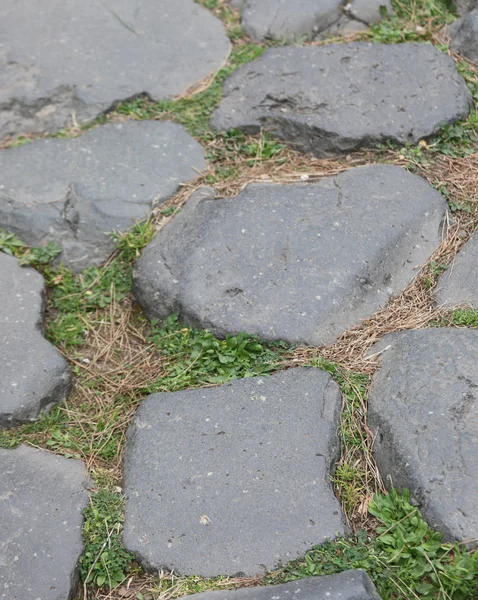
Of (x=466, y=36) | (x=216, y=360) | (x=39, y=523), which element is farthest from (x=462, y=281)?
(x=39, y=523)

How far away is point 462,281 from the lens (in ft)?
8.84

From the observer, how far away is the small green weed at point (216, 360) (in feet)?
8.38

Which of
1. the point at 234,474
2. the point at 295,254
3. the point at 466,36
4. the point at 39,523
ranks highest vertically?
the point at 466,36

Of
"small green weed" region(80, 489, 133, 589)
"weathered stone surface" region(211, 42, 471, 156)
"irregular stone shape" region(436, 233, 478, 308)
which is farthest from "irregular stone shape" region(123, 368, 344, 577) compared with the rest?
"weathered stone surface" region(211, 42, 471, 156)

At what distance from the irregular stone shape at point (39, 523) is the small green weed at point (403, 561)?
604mm

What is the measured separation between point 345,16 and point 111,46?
1176 millimetres

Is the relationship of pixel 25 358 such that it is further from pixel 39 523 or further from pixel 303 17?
pixel 303 17

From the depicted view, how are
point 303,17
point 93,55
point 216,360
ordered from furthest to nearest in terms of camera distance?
point 303,17, point 93,55, point 216,360

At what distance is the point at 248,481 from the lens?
226cm

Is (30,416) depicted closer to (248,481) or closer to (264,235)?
(248,481)

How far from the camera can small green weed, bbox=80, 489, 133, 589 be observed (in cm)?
217

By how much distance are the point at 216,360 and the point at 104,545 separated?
72 cm

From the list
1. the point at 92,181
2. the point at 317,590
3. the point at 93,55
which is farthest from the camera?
the point at 93,55

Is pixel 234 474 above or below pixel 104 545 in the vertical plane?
above
